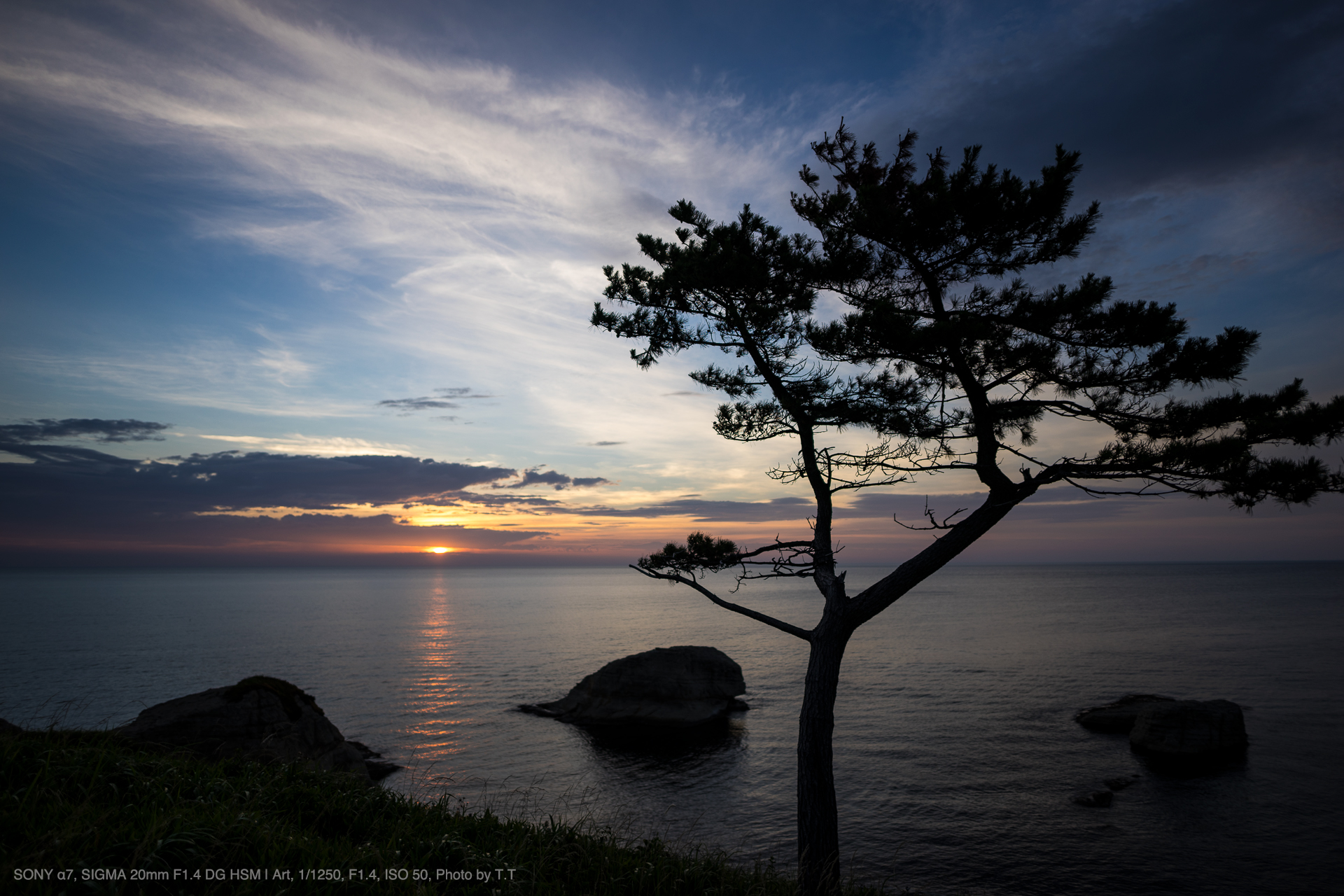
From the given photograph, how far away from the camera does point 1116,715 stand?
28125 millimetres

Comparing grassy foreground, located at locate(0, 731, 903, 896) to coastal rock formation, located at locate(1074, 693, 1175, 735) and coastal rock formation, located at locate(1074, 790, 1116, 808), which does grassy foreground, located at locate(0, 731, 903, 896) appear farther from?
coastal rock formation, located at locate(1074, 693, 1175, 735)

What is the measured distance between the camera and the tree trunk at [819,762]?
9477 mm

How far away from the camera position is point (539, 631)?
75.4 metres

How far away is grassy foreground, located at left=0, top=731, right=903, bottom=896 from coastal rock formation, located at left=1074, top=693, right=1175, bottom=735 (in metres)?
27.5

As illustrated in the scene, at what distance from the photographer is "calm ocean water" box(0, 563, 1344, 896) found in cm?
1720

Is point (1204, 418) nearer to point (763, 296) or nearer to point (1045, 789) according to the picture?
point (763, 296)

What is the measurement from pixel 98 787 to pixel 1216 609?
12248cm

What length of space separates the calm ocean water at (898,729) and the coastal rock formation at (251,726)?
273cm

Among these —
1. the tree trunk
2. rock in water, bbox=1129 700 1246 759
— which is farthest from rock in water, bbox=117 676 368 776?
rock in water, bbox=1129 700 1246 759

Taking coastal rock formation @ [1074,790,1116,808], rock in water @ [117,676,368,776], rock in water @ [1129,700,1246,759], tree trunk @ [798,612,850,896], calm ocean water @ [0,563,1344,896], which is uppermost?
tree trunk @ [798,612,850,896]

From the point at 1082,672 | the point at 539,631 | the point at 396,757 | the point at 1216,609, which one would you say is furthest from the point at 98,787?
the point at 1216,609

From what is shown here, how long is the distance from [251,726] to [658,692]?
19.4 metres

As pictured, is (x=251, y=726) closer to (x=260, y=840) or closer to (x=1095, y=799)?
(x=260, y=840)

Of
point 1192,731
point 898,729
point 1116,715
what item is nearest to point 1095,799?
point 1192,731
